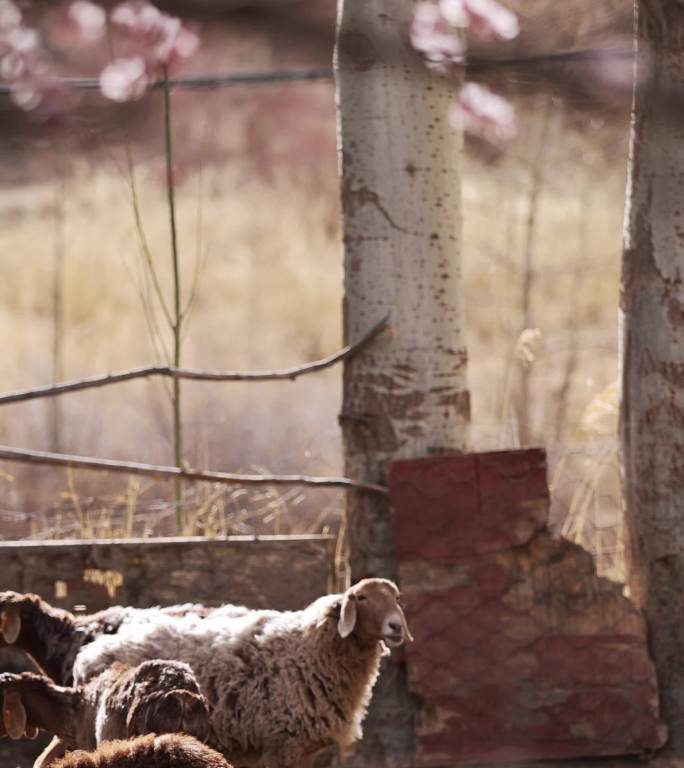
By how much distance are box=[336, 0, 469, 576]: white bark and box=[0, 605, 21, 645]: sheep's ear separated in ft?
5.23

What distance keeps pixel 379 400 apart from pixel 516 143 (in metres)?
8.78

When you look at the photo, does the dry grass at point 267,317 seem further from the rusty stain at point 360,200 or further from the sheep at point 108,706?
the sheep at point 108,706

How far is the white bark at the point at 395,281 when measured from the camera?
535cm

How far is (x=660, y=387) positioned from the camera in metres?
5.12

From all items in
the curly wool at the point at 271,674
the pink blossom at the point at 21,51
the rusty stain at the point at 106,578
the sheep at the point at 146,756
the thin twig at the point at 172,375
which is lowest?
the curly wool at the point at 271,674

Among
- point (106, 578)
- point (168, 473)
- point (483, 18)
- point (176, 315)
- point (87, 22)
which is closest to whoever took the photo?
point (87, 22)

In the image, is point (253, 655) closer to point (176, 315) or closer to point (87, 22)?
point (176, 315)

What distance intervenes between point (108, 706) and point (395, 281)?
7.74 feet

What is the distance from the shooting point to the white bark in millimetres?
5348

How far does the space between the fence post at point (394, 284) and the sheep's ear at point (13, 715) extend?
1999 mm

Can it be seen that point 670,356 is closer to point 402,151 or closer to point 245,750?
point 402,151

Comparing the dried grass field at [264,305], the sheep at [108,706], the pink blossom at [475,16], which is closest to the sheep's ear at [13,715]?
the sheep at [108,706]

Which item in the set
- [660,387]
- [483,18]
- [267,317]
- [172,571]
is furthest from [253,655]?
[267,317]

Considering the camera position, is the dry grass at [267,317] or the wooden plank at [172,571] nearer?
the wooden plank at [172,571]
